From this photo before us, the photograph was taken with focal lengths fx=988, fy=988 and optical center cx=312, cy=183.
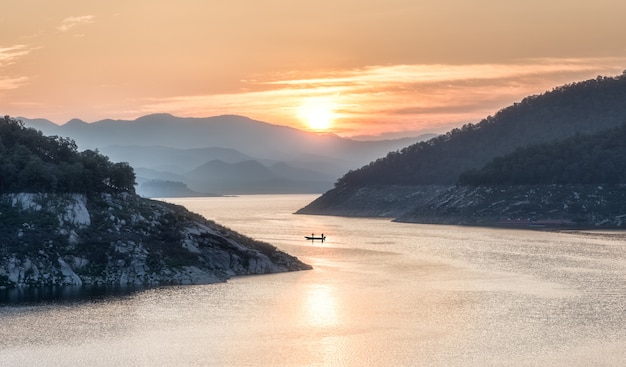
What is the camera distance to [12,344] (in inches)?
2544

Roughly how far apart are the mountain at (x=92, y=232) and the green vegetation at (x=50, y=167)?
0.11m

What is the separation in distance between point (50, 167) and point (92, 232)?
963 centimetres

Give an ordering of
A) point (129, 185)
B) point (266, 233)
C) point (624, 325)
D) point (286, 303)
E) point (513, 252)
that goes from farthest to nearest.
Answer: point (266, 233) → point (513, 252) → point (129, 185) → point (286, 303) → point (624, 325)

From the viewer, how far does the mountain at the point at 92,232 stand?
9225 cm

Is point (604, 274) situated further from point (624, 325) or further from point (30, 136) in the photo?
point (30, 136)

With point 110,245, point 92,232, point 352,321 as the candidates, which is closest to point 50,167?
point 92,232

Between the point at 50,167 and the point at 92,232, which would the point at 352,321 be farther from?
the point at 50,167

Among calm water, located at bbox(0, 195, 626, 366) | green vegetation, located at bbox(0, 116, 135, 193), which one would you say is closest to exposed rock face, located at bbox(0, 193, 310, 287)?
green vegetation, located at bbox(0, 116, 135, 193)

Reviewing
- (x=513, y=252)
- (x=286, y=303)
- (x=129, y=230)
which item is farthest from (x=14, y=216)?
(x=513, y=252)

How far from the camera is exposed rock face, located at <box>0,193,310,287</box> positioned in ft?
301

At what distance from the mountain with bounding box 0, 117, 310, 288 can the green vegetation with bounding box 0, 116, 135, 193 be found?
106 millimetres

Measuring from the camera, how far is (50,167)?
10138cm

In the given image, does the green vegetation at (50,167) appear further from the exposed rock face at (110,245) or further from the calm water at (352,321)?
the calm water at (352,321)

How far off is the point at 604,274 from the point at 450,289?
21527mm
